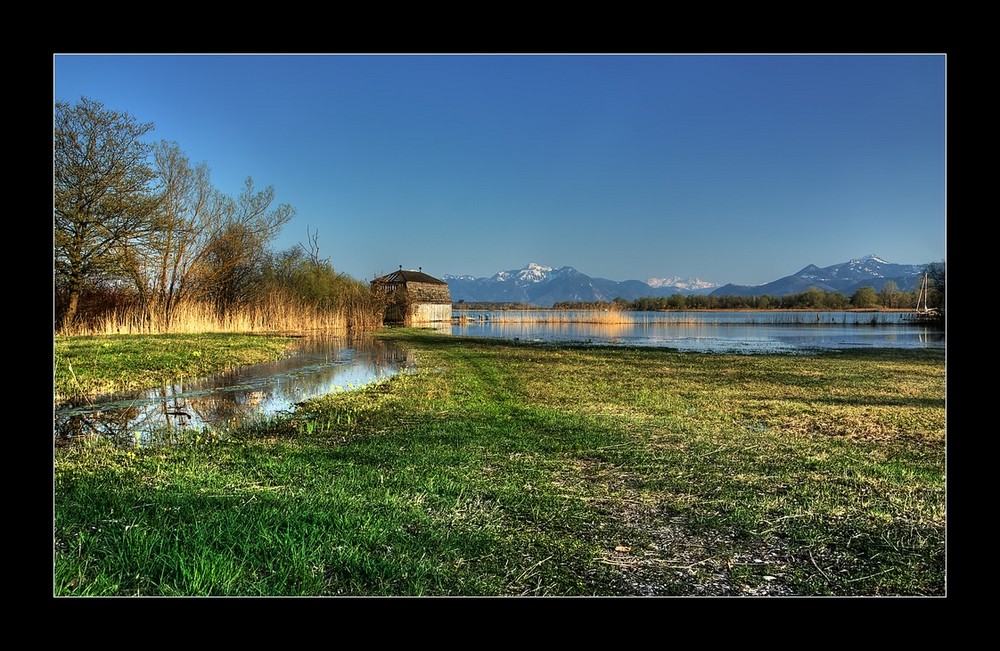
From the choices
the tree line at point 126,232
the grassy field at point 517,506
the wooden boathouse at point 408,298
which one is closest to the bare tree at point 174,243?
the tree line at point 126,232

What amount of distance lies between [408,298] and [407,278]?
2.73 metres

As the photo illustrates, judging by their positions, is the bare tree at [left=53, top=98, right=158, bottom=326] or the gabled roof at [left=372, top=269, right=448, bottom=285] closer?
the bare tree at [left=53, top=98, right=158, bottom=326]

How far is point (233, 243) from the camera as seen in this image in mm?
12570

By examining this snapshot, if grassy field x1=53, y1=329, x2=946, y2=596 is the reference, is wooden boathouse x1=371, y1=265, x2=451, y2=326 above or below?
above

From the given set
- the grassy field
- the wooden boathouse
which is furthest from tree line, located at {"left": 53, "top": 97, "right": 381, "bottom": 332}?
the wooden boathouse

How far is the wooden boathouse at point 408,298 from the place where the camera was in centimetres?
3098

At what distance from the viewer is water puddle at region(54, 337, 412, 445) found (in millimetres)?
5078

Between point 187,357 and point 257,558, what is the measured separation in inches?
351

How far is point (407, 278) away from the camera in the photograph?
113ft

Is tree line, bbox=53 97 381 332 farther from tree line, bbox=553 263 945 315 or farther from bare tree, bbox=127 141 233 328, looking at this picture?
tree line, bbox=553 263 945 315

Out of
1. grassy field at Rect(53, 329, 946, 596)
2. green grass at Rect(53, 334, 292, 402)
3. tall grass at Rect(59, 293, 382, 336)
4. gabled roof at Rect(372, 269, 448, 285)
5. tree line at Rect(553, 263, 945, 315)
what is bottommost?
grassy field at Rect(53, 329, 946, 596)

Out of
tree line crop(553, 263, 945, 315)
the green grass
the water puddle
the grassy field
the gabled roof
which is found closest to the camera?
the grassy field
